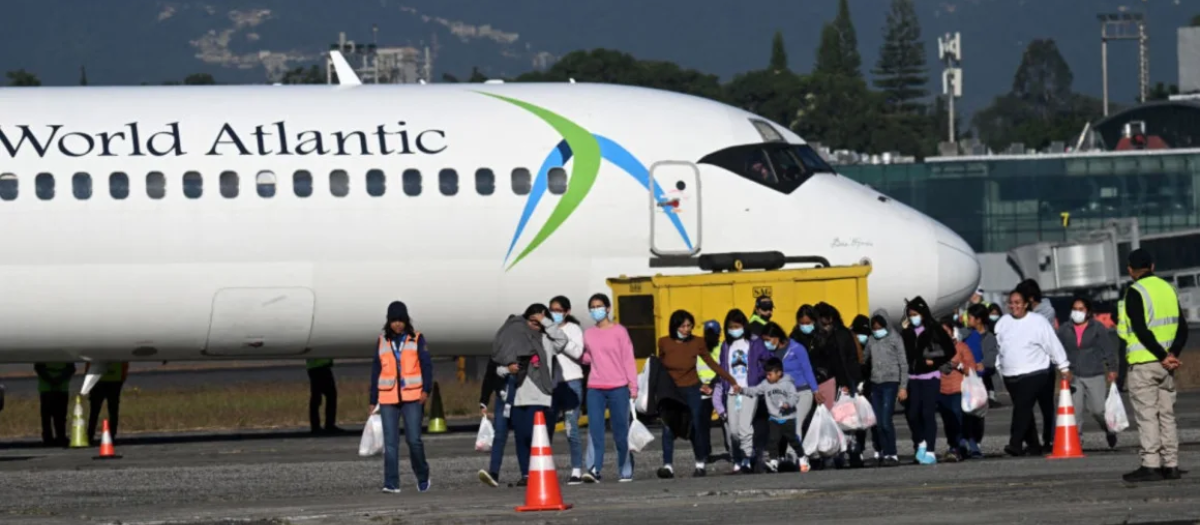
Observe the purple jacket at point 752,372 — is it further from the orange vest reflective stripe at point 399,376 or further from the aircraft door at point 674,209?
the aircraft door at point 674,209

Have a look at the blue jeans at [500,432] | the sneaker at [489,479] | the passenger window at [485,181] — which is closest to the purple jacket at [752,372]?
the blue jeans at [500,432]

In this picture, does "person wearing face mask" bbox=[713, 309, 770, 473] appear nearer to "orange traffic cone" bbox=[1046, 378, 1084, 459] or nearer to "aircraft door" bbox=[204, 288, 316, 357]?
"orange traffic cone" bbox=[1046, 378, 1084, 459]

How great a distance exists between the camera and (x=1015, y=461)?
2234 cm

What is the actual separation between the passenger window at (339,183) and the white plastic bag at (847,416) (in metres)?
8.52

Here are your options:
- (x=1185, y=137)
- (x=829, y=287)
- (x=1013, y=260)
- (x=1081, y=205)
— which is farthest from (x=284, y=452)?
(x=1185, y=137)

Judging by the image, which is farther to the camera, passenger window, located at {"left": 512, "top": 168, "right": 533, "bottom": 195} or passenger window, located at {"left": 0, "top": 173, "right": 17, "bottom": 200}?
passenger window, located at {"left": 512, "top": 168, "right": 533, "bottom": 195}

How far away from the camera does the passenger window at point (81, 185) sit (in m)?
28.2

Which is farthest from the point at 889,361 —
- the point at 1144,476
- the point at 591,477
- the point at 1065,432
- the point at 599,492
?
the point at 1144,476

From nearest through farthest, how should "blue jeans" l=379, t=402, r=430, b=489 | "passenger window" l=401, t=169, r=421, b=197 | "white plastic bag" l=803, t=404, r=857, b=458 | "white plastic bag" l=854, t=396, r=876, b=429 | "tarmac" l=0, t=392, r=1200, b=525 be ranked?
1. "tarmac" l=0, t=392, r=1200, b=525
2. "blue jeans" l=379, t=402, r=430, b=489
3. "white plastic bag" l=803, t=404, r=857, b=458
4. "white plastic bag" l=854, t=396, r=876, b=429
5. "passenger window" l=401, t=169, r=421, b=197

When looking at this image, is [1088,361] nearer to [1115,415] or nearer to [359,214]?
[1115,415]

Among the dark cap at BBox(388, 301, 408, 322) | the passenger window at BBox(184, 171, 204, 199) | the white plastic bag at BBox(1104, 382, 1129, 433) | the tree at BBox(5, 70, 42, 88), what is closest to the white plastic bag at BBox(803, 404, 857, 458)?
the white plastic bag at BBox(1104, 382, 1129, 433)

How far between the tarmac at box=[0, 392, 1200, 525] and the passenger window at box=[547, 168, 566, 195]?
11.8 ft

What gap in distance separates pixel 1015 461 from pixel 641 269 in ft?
26.6

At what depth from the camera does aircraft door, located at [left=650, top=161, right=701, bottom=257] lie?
29219mm
